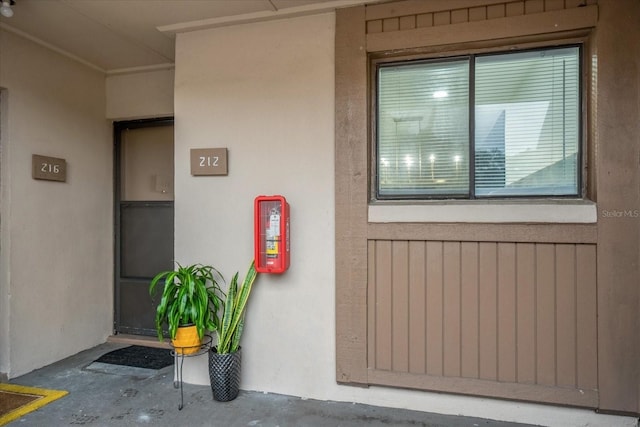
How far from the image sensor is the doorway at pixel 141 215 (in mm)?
4039

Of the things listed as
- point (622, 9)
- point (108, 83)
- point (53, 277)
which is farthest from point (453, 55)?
point (53, 277)

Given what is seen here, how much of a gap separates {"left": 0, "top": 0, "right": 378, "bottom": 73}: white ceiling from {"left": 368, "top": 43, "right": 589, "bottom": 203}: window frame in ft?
1.56

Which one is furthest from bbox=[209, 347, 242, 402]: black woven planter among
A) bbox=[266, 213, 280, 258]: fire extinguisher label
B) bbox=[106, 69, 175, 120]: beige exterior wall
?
bbox=[106, 69, 175, 120]: beige exterior wall

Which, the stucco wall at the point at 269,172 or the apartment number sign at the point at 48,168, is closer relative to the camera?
the stucco wall at the point at 269,172

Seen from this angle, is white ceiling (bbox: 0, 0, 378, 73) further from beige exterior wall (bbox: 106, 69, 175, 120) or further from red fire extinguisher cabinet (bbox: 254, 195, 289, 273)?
red fire extinguisher cabinet (bbox: 254, 195, 289, 273)

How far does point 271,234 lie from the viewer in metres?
2.75

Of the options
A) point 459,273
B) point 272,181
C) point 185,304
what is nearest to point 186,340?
point 185,304

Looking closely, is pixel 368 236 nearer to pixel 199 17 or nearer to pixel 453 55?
pixel 453 55

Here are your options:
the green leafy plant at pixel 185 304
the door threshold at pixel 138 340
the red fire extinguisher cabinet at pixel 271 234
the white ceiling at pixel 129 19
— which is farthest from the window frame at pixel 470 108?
the door threshold at pixel 138 340

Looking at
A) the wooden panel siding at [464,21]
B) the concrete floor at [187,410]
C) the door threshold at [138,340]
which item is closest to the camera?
the wooden panel siding at [464,21]

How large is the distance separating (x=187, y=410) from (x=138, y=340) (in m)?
1.65

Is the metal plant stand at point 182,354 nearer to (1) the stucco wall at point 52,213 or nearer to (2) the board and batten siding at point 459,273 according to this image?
(2) the board and batten siding at point 459,273

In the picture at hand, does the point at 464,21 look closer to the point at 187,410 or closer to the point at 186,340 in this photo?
the point at 186,340

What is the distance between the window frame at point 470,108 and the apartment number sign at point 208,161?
112 cm
